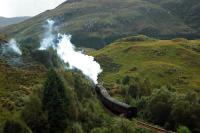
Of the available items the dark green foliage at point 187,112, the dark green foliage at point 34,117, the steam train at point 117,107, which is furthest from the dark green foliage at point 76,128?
the dark green foliage at point 187,112

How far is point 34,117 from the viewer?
6831cm

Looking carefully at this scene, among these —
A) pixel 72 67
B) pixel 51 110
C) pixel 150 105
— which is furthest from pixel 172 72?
pixel 51 110

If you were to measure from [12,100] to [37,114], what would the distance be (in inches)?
518

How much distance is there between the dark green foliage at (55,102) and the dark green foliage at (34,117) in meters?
1.22

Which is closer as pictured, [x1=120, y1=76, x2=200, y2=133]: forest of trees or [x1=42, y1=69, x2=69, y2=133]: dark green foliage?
[x1=42, y1=69, x2=69, y2=133]: dark green foliage

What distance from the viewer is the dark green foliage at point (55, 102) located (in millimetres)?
70375

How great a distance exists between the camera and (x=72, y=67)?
130000 mm

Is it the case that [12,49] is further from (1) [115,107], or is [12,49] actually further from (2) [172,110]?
(2) [172,110]

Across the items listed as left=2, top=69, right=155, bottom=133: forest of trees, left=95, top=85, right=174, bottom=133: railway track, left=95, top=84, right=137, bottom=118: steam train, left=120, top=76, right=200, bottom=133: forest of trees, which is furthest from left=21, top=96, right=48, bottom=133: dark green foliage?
left=120, top=76, right=200, bottom=133: forest of trees

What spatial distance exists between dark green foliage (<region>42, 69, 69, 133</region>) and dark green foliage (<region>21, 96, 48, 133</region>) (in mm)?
1218

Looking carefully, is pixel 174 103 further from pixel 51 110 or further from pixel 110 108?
pixel 51 110

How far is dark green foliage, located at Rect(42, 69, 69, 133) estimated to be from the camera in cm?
7038

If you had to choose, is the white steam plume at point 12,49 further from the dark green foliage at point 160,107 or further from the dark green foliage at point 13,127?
the dark green foliage at point 13,127

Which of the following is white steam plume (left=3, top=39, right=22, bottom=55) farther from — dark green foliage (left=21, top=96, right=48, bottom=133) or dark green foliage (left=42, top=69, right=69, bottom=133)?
dark green foliage (left=21, top=96, right=48, bottom=133)
